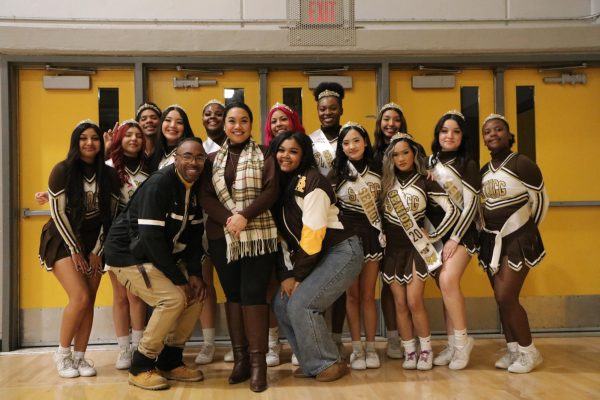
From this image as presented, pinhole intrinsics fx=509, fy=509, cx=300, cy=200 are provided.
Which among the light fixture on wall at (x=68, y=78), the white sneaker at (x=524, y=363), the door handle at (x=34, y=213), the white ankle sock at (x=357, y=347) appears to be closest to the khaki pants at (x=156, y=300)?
the white ankle sock at (x=357, y=347)

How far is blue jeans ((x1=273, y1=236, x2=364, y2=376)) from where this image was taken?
2.98 meters

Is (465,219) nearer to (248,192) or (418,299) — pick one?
(418,299)

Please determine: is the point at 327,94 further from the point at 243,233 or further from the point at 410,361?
the point at 410,361

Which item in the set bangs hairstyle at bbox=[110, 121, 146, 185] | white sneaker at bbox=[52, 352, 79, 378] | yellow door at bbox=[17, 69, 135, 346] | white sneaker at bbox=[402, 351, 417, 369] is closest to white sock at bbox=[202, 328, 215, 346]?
white sneaker at bbox=[52, 352, 79, 378]

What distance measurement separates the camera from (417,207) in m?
3.32

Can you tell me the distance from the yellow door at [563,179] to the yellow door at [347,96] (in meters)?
1.21

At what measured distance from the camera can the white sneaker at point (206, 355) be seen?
3592mm

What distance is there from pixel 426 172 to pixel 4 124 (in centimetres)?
333

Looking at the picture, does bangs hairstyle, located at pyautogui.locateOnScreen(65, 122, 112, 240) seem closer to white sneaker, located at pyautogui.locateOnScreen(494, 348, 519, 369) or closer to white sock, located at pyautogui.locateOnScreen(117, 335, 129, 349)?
white sock, located at pyautogui.locateOnScreen(117, 335, 129, 349)

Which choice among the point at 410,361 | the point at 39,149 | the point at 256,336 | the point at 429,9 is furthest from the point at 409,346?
the point at 39,149

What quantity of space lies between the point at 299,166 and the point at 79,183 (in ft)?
4.66

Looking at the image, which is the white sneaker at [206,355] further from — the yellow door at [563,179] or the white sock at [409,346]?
the yellow door at [563,179]

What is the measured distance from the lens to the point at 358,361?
131 inches

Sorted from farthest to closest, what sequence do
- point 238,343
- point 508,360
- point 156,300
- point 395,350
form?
point 395,350
point 508,360
point 238,343
point 156,300
